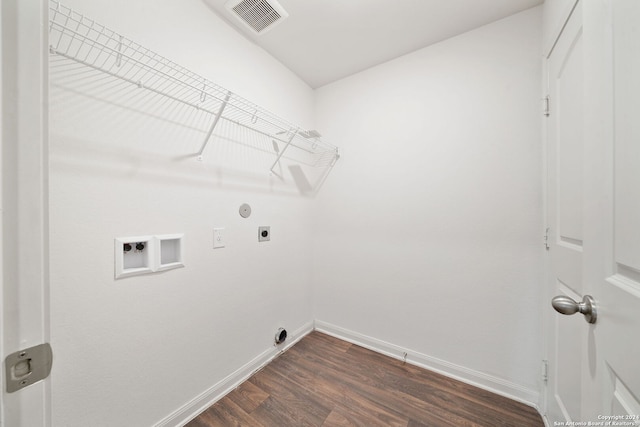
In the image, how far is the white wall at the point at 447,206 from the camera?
56.8 inches

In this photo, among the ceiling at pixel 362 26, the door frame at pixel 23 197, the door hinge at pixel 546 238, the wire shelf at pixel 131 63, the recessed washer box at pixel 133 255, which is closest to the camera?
the door frame at pixel 23 197

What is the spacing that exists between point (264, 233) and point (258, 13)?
1.46 metres

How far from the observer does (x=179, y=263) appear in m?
1.27

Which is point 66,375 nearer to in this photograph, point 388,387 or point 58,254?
point 58,254

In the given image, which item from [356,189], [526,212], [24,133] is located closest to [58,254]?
[24,133]

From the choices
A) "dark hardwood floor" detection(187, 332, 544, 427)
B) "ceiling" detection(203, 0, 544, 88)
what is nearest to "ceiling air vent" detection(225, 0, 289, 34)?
"ceiling" detection(203, 0, 544, 88)

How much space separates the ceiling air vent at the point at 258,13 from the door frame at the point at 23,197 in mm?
1275

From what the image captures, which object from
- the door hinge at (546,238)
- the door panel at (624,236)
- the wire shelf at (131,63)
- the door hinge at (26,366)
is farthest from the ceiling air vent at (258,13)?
the door hinge at (546,238)

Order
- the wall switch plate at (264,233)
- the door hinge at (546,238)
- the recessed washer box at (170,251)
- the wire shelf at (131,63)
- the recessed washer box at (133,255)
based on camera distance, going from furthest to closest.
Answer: the wall switch plate at (264,233) < the door hinge at (546,238) < the recessed washer box at (170,251) < the recessed washer box at (133,255) < the wire shelf at (131,63)

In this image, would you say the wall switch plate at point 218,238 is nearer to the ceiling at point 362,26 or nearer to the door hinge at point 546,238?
the ceiling at point 362,26

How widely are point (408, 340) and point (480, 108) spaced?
5.94 feet

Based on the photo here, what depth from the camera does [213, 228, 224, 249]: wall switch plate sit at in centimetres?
145

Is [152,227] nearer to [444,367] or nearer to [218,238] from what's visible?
[218,238]

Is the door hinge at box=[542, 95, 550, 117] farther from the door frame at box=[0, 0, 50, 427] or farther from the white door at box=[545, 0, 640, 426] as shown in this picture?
the door frame at box=[0, 0, 50, 427]
